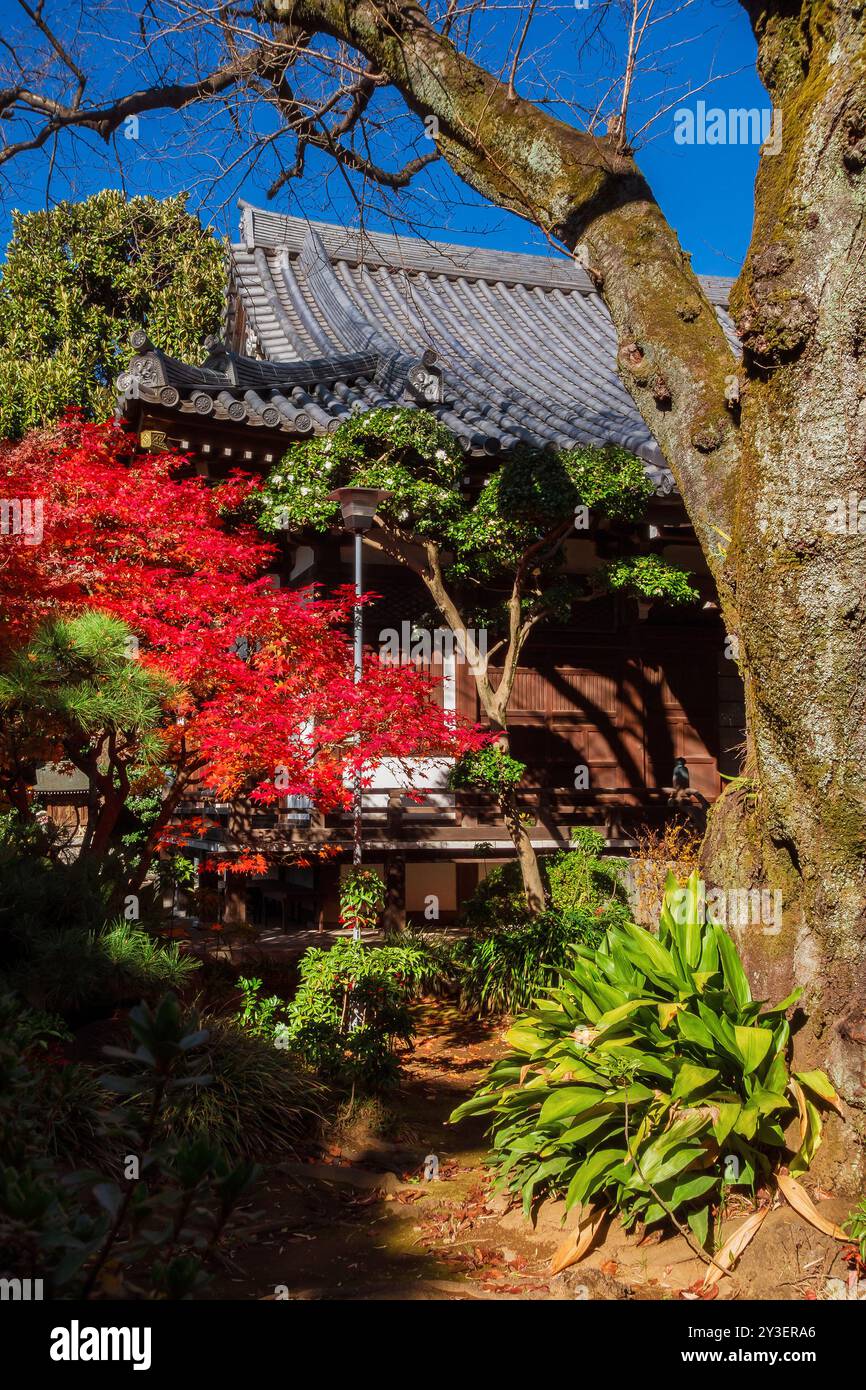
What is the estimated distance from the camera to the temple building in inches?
420

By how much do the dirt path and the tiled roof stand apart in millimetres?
6678

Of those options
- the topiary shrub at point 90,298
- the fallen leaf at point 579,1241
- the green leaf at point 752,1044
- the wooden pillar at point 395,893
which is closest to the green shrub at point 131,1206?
the fallen leaf at point 579,1241

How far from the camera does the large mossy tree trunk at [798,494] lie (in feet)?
13.6

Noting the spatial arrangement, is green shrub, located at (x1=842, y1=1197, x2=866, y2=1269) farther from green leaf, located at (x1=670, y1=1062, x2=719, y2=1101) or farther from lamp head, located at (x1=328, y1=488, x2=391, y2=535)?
lamp head, located at (x1=328, y1=488, x2=391, y2=535)

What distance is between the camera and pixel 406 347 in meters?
14.8

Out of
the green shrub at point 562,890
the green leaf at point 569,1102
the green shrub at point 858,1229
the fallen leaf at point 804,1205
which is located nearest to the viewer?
the green shrub at point 858,1229

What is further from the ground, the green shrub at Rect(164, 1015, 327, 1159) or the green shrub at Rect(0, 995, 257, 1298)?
the green shrub at Rect(0, 995, 257, 1298)

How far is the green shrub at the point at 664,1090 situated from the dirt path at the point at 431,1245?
0.18m

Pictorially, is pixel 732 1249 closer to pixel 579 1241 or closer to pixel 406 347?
pixel 579 1241

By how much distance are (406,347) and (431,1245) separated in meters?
12.5

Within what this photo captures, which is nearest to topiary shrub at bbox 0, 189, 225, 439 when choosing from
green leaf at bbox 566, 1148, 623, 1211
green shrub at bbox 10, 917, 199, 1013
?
green shrub at bbox 10, 917, 199, 1013

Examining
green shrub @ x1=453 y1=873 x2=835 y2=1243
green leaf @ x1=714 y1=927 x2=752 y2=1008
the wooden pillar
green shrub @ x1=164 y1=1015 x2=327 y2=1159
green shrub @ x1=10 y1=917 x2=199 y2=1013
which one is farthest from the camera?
the wooden pillar

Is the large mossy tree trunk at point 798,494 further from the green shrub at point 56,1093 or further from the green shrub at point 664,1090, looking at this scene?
the green shrub at point 56,1093

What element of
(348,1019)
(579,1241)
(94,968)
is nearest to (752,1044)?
(579,1241)
